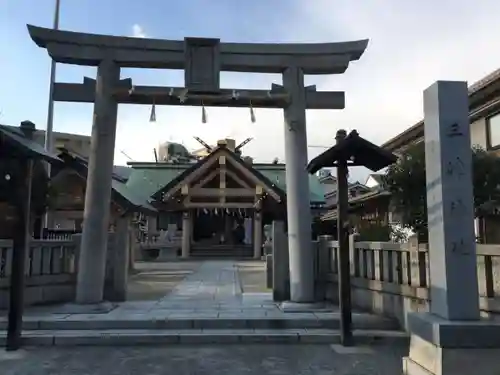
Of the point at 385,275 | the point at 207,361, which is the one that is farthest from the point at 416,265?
the point at 207,361

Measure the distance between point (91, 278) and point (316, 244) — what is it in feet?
16.3

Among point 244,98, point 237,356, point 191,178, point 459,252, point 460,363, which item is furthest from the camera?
point 191,178

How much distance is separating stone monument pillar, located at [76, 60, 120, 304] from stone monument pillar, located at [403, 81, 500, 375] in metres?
5.94

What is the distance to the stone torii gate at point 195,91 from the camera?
887 cm

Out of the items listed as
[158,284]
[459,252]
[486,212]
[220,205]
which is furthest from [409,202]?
[220,205]

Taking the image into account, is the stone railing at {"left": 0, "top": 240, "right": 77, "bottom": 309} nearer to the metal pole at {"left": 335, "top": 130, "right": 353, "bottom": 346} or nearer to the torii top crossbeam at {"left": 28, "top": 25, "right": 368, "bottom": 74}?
the torii top crossbeam at {"left": 28, "top": 25, "right": 368, "bottom": 74}

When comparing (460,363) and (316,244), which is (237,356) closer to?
(460,363)

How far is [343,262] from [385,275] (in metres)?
1.56

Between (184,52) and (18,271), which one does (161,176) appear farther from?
(18,271)

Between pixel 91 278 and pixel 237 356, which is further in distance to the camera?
pixel 91 278

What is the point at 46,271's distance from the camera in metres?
9.35

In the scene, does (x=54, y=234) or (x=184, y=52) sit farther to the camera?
(x=54, y=234)

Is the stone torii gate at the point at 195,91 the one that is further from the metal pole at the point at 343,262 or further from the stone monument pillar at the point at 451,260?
the stone monument pillar at the point at 451,260

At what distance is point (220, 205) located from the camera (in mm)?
25688
